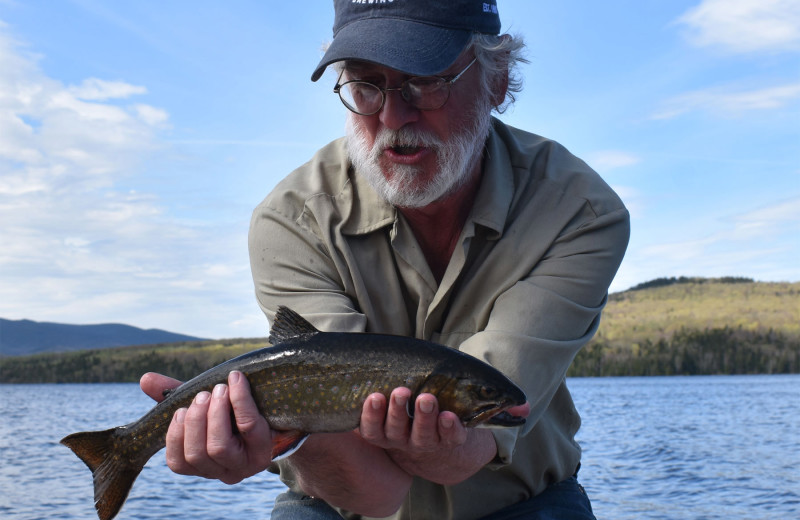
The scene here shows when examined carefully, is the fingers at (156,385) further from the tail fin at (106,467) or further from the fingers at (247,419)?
the fingers at (247,419)

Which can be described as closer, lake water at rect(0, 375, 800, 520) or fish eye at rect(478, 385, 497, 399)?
fish eye at rect(478, 385, 497, 399)

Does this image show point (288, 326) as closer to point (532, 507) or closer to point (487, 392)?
point (487, 392)

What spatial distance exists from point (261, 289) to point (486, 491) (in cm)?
157

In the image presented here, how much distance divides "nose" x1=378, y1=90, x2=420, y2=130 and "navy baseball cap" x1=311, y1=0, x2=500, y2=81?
19 cm

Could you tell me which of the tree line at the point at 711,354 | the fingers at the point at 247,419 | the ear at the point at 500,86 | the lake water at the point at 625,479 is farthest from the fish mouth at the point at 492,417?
the tree line at the point at 711,354

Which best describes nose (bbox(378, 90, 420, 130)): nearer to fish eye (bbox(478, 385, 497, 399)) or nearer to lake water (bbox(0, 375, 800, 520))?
fish eye (bbox(478, 385, 497, 399))

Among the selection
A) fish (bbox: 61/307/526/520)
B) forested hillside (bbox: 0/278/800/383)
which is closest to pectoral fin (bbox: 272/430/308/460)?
fish (bbox: 61/307/526/520)

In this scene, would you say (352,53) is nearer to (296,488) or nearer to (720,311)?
(296,488)

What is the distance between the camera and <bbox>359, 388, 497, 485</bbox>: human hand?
2.85m

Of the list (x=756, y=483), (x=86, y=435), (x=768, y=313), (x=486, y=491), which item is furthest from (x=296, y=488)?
(x=768, y=313)

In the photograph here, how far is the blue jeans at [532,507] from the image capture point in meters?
4.04

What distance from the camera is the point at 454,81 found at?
3.80 metres

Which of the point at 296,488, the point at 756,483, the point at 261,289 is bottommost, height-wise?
the point at 756,483

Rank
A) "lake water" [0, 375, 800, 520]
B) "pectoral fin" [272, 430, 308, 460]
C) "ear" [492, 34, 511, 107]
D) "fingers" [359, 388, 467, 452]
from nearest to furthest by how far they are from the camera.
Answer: "fingers" [359, 388, 467, 452], "pectoral fin" [272, 430, 308, 460], "ear" [492, 34, 511, 107], "lake water" [0, 375, 800, 520]
